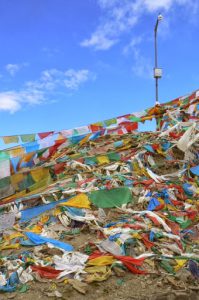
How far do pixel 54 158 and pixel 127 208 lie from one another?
513 centimetres

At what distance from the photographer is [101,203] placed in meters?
9.25

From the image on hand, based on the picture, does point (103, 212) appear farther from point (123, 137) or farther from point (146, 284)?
point (123, 137)

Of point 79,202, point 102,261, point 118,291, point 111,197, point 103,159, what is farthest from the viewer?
point 103,159

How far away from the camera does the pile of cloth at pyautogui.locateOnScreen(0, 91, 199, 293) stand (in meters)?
6.99

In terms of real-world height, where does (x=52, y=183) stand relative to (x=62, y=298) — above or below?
above

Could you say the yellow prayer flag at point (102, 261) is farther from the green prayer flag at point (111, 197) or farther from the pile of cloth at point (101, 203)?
the green prayer flag at point (111, 197)

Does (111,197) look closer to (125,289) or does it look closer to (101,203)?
(101,203)

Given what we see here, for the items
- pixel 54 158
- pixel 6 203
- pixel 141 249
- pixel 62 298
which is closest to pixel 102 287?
pixel 62 298

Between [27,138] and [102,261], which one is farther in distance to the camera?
[27,138]

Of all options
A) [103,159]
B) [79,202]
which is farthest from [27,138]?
[79,202]

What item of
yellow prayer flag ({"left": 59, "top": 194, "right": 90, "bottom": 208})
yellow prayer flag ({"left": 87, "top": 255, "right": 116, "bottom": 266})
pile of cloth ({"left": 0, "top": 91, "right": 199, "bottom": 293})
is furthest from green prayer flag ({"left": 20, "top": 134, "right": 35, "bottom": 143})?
yellow prayer flag ({"left": 87, "top": 255, "right": 116, "bottom": 266})

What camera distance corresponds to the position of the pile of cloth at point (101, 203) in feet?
22.9

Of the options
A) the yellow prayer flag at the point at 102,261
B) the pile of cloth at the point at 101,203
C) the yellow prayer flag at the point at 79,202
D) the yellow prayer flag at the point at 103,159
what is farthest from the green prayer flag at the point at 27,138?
the yellow prayer flag at the point at 102,261

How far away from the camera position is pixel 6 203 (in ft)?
33.9
